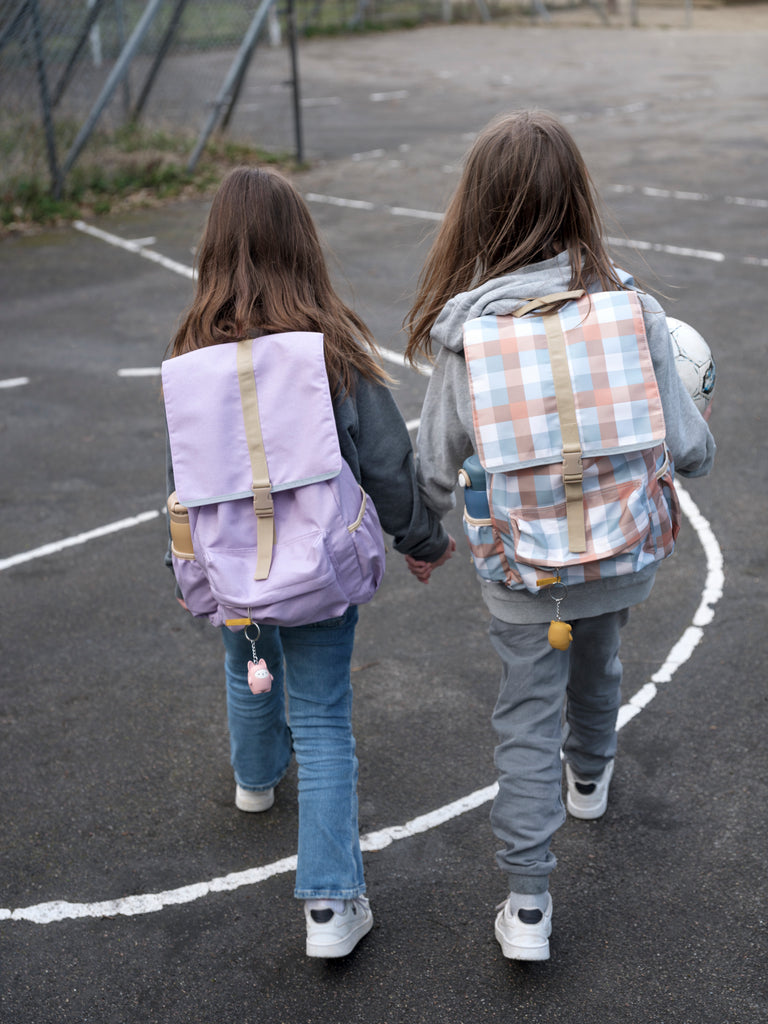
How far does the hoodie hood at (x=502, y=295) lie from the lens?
8.78ft

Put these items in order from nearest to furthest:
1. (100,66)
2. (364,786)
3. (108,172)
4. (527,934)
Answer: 1. (527,934)
2. (364,786)
3. (108,172)
4. (100,66)

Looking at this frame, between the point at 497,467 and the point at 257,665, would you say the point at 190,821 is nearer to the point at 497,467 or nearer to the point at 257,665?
the point at 257,665

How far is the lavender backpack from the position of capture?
2.67 metres

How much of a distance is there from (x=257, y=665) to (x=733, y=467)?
3.71 meters

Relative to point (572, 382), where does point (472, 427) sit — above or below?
below

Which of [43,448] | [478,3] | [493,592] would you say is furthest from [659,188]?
[478,3]

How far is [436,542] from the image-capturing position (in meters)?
3.13

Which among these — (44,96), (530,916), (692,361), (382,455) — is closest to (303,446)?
(382,455)

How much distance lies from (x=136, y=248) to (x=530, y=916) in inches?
355

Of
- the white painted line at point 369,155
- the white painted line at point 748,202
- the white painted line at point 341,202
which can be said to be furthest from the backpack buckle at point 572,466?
the white painted line at point 369,155

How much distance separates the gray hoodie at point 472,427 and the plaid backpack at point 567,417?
67mm

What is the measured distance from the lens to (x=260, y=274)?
2.74 metres

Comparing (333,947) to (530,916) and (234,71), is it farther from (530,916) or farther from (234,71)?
(234,71)

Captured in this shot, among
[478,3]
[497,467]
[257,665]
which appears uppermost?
[497,467]
